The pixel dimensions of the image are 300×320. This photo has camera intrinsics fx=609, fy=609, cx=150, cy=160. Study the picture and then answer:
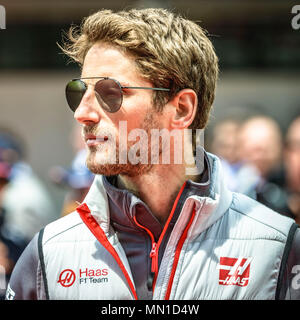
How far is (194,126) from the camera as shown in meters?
2.89

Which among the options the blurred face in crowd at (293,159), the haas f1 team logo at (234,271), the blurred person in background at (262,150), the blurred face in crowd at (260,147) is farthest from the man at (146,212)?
the blurred face in crowd at (260,147)

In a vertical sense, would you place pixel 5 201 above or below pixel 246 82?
below

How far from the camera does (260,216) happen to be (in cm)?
274

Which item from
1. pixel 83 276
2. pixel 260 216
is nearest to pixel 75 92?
pixel 83 276

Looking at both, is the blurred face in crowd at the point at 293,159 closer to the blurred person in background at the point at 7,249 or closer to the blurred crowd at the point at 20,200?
the blurred crowd at the point at 20,200

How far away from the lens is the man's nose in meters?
2.64

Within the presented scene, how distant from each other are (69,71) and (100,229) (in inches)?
291

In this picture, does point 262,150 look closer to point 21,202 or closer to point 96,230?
point 21,202

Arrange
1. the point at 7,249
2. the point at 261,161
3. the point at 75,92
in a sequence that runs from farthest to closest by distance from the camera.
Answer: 1. the point at 261,161
2. the point at 7,249
3. the point at 75,92

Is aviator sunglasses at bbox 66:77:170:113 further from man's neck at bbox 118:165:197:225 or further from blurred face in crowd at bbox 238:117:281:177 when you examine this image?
blurred face in crowd at bbox 238:117:281:177

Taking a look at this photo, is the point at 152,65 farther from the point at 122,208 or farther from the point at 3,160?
the point at 3,160

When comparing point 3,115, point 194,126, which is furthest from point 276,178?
point 3,115

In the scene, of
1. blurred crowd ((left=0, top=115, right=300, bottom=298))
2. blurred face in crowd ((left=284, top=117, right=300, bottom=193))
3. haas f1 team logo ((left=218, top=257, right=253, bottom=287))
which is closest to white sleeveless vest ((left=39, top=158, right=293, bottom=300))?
haas f1 team logo ((left=218, top=257, right=253, bottom=287))

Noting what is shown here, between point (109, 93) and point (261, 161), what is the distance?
234 cm
